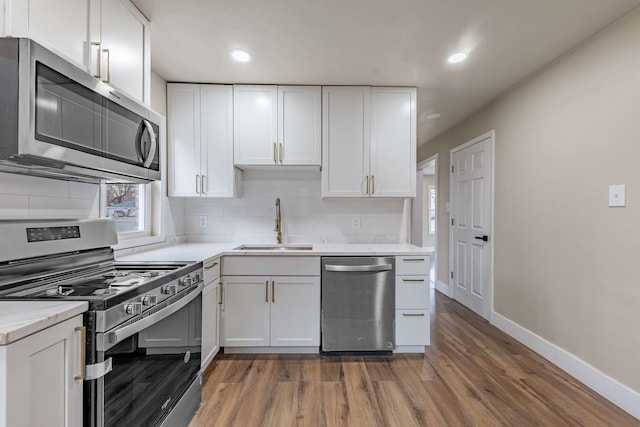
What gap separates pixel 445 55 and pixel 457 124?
1.98m

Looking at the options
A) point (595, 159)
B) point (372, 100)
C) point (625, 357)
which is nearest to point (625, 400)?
point (625, 357)

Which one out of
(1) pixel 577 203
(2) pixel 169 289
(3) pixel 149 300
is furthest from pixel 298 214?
(1) pixel 577 203

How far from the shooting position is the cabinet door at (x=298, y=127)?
278 centimetres

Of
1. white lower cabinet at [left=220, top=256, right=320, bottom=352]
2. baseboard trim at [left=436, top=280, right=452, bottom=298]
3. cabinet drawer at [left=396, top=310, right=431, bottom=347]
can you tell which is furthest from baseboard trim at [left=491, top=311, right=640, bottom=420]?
white lower cabinet at [left=220, top=256, right=320, bottom=352]

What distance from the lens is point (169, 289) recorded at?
151 centimetres

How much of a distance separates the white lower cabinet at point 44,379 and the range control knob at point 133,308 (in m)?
0.16

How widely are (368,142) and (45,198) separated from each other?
2.33 meters

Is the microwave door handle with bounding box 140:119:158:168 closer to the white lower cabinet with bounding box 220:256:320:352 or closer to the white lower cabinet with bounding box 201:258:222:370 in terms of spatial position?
the white lower cabinet with bounding box 201:258:222:370

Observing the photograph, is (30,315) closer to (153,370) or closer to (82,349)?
(82,349)

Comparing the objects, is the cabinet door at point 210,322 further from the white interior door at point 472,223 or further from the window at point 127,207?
the white interior door at point 472,223

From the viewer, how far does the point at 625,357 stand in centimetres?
184

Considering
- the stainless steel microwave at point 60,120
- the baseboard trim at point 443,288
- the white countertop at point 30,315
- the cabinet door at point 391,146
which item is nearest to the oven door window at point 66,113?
the stainless steel microwave at point 60,120

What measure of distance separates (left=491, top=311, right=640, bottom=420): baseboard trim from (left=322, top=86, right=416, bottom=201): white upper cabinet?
5.38 ft

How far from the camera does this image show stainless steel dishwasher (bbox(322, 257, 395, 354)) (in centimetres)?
245
